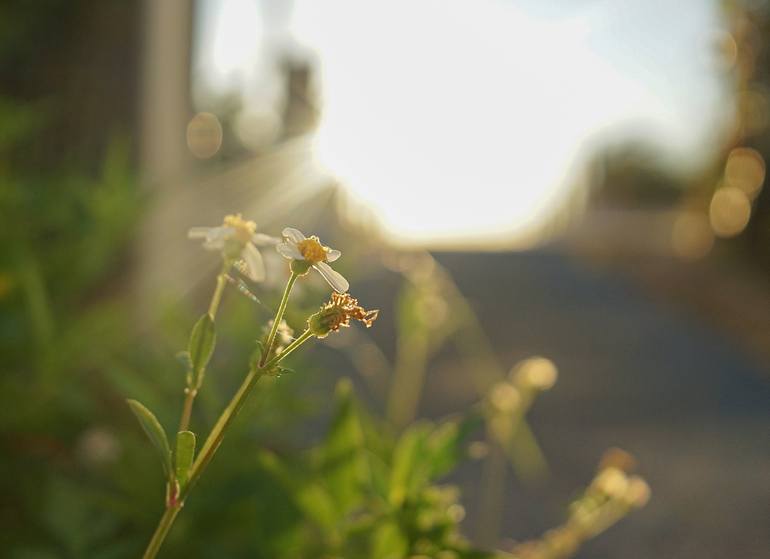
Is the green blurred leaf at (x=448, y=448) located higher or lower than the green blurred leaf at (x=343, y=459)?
higher

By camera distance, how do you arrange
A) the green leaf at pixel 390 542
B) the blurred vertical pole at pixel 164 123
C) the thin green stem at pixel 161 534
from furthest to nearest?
1. the blurred vertical pole at pixel 164 123
2. the green leaf at pixel 390 542
3. the thin green stem at pixel 161 534

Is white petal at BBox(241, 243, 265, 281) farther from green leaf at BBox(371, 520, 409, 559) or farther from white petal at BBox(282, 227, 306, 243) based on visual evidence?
green leaf at BBox(371, 520, 409, 559)

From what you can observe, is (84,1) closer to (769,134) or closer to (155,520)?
(155,520)

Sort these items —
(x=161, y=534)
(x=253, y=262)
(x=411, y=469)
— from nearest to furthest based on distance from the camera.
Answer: (x=161, y=534), (x=253, y=262), (x=411, y=469)

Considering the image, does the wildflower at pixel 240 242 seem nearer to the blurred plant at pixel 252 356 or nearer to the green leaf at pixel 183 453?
the blurred plant at pixel 252 356

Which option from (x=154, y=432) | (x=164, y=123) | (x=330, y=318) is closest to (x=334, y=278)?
(x=330, y=318)

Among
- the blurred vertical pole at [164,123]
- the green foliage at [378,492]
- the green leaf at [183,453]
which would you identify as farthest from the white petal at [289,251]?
the blurred vertical pole at [164,123]

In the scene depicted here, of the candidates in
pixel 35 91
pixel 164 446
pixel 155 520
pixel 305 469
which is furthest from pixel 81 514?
pixel 35 91

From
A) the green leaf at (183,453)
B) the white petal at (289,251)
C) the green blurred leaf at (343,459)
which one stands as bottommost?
the green blurred leaf at (343,459)

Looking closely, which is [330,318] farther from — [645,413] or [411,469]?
[645,413]
